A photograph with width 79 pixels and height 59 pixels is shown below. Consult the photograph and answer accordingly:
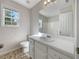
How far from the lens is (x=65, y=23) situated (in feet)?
6.61

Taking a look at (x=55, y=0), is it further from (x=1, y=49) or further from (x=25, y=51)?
(x=1, y=49)

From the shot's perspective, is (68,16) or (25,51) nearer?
(68,16)

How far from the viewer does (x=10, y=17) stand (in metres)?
4.11

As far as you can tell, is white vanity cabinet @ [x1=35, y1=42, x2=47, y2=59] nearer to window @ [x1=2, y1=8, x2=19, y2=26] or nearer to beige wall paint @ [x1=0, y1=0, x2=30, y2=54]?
beige wall paint @ [x1=0, y1=0, x2=30, y2=54]

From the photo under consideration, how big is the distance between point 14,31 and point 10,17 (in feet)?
2.23

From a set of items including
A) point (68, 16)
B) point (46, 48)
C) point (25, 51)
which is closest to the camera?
point (46, 48)

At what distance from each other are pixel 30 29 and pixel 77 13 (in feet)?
13.0

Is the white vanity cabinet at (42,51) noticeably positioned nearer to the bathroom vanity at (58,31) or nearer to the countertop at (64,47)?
the bathroom vanity at (58,31)

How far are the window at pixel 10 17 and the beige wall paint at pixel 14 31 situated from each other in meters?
0.19

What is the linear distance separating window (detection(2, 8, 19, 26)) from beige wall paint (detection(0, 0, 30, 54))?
192 mm

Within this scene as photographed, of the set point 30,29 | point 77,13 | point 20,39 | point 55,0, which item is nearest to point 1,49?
point 20,39

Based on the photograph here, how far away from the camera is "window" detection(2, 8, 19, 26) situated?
12.8 feet

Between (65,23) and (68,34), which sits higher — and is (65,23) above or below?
above

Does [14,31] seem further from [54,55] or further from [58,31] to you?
[54,55]
